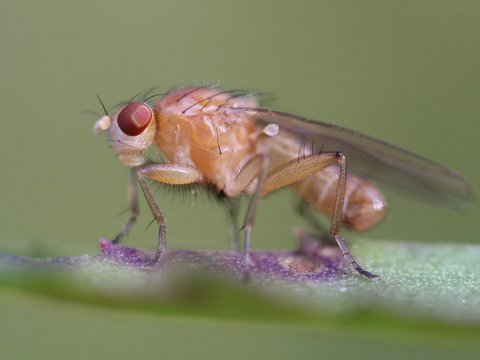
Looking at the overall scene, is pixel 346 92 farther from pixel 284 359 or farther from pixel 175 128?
pixel 284 359

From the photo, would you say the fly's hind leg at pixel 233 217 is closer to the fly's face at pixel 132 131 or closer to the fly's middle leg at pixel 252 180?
the fly's middle leg at pixel 252 180

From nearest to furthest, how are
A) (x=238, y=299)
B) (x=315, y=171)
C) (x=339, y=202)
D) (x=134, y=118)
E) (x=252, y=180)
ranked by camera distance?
(x=238, y=299)
(x=339, y=202)
(x=315, y=171)
(x=134, y=118)
(x=252, y=180)

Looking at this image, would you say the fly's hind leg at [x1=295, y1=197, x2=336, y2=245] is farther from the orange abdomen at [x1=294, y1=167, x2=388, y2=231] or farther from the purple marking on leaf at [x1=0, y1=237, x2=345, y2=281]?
the purple marking on leaf at [x1=0, y1=237, x2=345, y2=281]

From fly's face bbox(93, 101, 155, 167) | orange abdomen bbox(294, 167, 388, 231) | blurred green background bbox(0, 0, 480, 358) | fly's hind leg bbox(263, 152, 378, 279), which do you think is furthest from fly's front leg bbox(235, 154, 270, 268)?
blurred green background bbox(0, 0, 480, 358)

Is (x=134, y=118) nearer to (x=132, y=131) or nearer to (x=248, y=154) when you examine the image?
(x=132, y=131)

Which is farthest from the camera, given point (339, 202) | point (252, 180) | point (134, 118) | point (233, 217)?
point (233, 217)

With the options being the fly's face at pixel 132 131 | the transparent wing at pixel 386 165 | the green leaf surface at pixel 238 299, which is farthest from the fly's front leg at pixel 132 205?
the green leaf surface at pixel 238 299

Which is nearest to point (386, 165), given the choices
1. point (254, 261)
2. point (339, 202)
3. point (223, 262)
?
point (339, 202)
